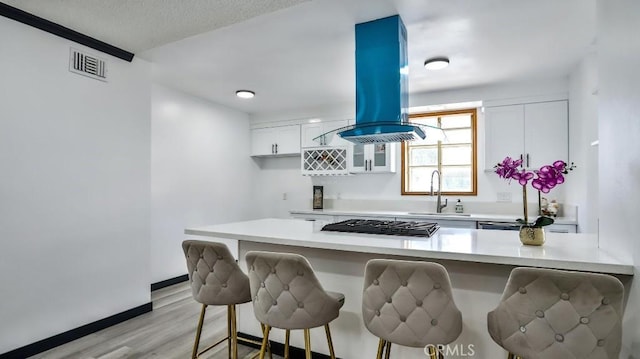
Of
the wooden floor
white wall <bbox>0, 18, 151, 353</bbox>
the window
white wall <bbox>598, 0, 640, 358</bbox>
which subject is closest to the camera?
white wall <bbox>598, 0, 640, 358</bbox>

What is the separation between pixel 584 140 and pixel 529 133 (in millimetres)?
742

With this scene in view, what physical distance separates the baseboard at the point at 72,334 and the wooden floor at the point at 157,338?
40 mm

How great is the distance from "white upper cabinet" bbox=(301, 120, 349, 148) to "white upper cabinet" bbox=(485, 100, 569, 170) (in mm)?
1871

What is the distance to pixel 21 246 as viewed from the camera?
7.67 feet

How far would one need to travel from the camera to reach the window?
4.38 meters

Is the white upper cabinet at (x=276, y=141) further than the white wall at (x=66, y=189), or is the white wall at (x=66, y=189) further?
the white upper cabinet at (x=276, y=141)

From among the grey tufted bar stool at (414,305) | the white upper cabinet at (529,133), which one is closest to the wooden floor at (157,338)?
the grey tufted bar stool at (414,305)

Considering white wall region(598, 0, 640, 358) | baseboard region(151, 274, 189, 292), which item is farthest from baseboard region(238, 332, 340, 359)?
baseboard region(151, 274, 189, 292)

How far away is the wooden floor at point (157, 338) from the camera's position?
241 centimetres

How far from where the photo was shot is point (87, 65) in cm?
277

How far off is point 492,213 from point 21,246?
458 centimetres

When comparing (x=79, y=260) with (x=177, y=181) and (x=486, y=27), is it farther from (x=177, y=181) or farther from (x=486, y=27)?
(x=486, y=27)

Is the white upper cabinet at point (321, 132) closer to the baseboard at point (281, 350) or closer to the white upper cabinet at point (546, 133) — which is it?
the white upper cabinet at point (546, 133)

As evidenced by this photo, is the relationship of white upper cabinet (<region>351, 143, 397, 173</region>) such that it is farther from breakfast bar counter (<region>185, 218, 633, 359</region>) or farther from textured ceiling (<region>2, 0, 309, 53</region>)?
textured ceiling (<region>2, 0, 309, 53</region>)
